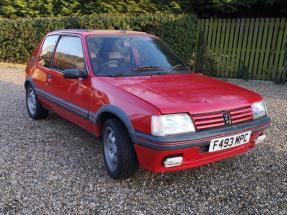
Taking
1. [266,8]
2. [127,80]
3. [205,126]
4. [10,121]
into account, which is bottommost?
[10,121]

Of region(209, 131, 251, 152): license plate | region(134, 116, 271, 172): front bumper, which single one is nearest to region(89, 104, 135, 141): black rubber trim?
region(134, 116, 271, 172): front bumper

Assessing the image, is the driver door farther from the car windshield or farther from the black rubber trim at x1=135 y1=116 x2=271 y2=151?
the black rubber trim at x1=135 y1=116 x2=271 y2=151

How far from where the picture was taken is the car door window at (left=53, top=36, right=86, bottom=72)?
414 cm

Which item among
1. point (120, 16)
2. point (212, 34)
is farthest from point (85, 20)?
point (212, 34)

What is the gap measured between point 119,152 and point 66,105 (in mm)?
1540

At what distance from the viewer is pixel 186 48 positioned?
440 inches

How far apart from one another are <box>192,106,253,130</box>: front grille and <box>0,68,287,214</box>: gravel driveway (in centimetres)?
76

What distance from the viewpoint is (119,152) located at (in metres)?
3.25

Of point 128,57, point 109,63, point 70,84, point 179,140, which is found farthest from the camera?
point 70,84

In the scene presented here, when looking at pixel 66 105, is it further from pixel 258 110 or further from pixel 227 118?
pixel 258 110

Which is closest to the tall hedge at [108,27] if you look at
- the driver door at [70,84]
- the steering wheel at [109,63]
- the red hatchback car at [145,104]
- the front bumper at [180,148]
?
the red hatchback car at [145,104]

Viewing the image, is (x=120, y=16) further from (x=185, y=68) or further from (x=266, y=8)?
(x=185, y=68)

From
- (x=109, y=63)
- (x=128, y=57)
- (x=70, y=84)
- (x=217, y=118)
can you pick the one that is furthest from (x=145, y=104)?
(x=70, y=84)

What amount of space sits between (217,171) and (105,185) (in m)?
1.38
